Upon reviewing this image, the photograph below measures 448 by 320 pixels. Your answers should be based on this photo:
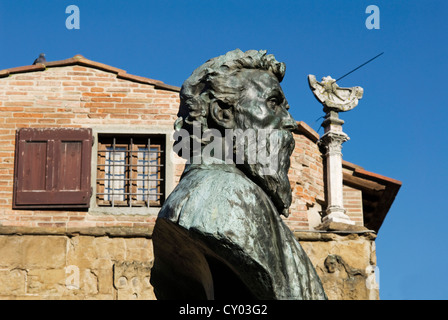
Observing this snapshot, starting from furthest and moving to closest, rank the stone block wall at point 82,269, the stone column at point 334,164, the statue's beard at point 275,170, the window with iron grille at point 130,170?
the stone column at point 334,164, the window with iron grille at point 130,170, the stone block wall at point 82,269, the statue's beard at point 275,170

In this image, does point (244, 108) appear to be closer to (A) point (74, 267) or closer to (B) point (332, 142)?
(A) point (74, 267)

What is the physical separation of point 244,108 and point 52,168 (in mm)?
13017

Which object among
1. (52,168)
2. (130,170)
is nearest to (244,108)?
(130,170)

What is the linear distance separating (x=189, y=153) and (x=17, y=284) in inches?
490

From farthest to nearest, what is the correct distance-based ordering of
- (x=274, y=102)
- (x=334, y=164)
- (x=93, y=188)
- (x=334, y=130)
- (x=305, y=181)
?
(x=334, y=130)
(x=334, y=164)
(x=305, y=181)
(x=93, y=188)
(x=274, y=102)

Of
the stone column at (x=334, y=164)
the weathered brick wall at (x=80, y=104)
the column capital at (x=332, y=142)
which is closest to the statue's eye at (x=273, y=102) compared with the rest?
the weathered brick wall at (x=80, y=104)

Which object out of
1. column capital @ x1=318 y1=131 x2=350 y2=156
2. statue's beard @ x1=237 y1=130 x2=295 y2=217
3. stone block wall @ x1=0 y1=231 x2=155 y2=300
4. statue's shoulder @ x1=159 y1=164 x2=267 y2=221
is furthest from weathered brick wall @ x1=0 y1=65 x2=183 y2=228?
statue's shoulder @ x1=159 y1=164 x2=267 y2=221

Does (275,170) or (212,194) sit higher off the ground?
(275,170)

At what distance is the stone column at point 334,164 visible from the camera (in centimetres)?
1875

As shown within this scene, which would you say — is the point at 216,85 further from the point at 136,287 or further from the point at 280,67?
the point at 136,287

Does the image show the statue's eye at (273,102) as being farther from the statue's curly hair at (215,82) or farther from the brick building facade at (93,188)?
the brick building facade at (93,188)

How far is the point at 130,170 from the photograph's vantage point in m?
17.6

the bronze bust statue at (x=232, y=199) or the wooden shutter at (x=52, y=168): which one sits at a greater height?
the wooden shutter at (x=52, y=168)

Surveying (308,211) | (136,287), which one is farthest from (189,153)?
(308,211)
